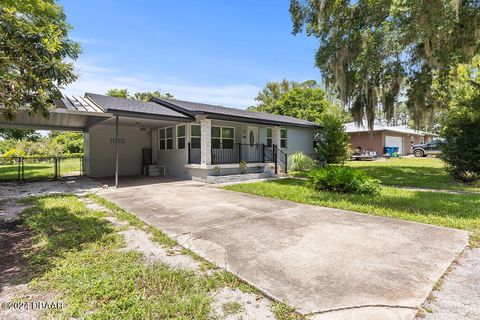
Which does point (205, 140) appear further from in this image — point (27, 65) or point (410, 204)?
point (410, 204)

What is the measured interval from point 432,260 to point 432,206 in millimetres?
3607

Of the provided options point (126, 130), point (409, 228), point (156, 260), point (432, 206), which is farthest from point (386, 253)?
point (126, 130)

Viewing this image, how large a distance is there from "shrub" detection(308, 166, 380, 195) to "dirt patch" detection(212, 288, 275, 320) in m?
6.02

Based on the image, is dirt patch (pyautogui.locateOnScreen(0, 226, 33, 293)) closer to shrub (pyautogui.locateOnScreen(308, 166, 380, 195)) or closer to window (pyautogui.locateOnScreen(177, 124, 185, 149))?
shrub (pyautogui.locateOnScreen(308, 166, 380, 195))

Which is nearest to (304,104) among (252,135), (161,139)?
(252,135)

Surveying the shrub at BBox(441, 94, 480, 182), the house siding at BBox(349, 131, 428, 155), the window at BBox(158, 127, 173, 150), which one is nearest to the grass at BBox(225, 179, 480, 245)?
the shrub at BBox(441, 94, 480, 182)

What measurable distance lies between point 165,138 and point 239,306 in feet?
40.9

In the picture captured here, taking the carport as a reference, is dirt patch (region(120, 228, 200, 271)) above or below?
below

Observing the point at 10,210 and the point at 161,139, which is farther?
the point at 161,139

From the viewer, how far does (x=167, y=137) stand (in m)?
13.5

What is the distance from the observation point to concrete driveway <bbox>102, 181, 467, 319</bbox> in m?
2.30

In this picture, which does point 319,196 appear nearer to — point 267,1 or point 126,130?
point 267,1

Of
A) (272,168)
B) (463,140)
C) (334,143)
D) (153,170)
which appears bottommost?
(153,170)

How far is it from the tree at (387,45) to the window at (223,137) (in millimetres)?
5775
